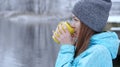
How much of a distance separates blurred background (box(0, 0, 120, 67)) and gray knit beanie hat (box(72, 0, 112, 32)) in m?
0.08

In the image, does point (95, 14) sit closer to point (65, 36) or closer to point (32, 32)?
point (65, 36)

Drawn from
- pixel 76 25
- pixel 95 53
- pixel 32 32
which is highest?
pixel 76 25

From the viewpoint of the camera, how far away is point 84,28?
2.85m

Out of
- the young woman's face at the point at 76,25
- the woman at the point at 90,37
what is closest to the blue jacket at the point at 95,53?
the woman at the point at 90,37

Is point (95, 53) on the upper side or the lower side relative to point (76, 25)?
lower

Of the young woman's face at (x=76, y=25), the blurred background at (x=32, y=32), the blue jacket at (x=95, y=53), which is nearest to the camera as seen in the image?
the blue jacket at (x=95, y=53)

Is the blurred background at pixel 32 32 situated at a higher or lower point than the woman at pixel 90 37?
lower

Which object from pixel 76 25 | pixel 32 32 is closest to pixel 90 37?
pixel 76 25

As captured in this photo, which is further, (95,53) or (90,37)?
(90,37)

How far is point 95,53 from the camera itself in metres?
2.76

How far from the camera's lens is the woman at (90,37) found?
110 inches

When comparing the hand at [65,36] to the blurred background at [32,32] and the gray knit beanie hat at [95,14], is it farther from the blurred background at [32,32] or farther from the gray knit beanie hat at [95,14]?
the blurred background at [32,32]

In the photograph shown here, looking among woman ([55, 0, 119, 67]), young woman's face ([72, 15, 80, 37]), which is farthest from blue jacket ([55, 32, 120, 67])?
young woman's face ([72, 15, 80, 37])

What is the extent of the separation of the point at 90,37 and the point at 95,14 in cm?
16
